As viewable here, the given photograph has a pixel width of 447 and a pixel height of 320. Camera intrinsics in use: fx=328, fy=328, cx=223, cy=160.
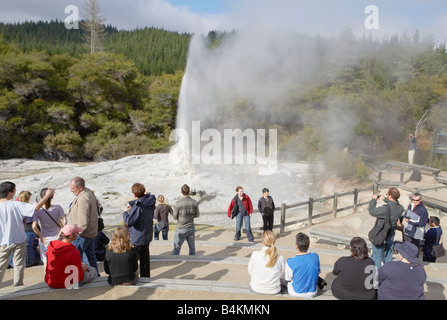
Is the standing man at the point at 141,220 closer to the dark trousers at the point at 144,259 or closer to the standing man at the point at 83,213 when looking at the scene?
the dark trousers at the point at 144,259

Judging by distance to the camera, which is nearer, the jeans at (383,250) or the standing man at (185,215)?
the jeans at (383,250)

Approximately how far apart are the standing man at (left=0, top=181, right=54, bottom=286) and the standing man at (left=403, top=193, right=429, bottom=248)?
482cm

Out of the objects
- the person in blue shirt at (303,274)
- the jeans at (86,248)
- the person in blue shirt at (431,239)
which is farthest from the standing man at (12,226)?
the person in blue shirt at (431,239)

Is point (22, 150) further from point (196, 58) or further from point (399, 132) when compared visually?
point (399, 132)

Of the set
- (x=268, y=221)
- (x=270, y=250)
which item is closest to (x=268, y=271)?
(x=270, y=250)

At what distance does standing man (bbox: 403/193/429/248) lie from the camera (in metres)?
4.69

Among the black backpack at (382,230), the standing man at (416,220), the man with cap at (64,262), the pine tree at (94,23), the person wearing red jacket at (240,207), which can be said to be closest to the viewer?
the man with cap at (64,262)

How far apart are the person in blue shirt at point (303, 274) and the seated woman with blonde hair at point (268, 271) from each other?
4.4 inches

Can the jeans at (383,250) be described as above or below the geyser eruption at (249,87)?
below

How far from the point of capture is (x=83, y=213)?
3.61 metres

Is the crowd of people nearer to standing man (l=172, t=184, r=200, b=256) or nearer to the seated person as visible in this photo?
the seated person

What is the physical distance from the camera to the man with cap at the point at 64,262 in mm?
3314

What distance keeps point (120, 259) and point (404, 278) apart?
2.75m

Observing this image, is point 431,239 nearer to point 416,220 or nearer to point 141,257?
point 416,220
